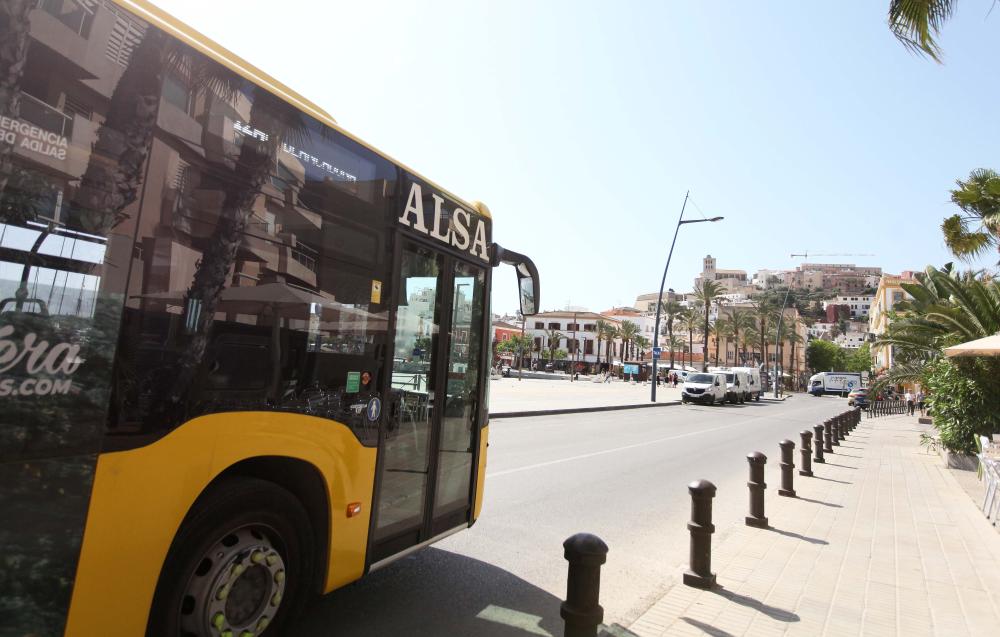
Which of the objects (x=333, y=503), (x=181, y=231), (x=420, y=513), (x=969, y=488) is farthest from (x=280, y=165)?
(x=969, y=488)

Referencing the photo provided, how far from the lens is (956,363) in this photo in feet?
39.9

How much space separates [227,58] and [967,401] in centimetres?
1445

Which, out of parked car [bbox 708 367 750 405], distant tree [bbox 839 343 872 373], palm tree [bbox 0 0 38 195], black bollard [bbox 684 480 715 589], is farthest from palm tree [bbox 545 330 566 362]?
palm tree [bbox 0 0 38 195]

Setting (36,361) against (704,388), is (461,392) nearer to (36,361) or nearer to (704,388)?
(36,361)

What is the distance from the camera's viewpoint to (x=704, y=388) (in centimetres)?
3584

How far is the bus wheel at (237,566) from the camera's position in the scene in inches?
98.4

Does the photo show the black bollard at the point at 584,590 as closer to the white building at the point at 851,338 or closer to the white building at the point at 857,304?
the white building at the point at 851,338

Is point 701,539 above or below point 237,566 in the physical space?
below

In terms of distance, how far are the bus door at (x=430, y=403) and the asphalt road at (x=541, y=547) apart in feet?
1.58

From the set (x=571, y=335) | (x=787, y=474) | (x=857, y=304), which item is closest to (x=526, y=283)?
(x=787, y=474)

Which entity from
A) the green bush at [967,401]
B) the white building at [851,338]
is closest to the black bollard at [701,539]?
the green bush at [967,401]

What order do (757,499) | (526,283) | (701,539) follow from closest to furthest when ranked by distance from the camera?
(701,539)
(526,283)
(757,499)

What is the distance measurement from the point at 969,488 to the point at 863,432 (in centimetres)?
1321

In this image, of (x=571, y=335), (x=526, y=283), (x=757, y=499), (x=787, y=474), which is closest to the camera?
(x=526, y=283)
